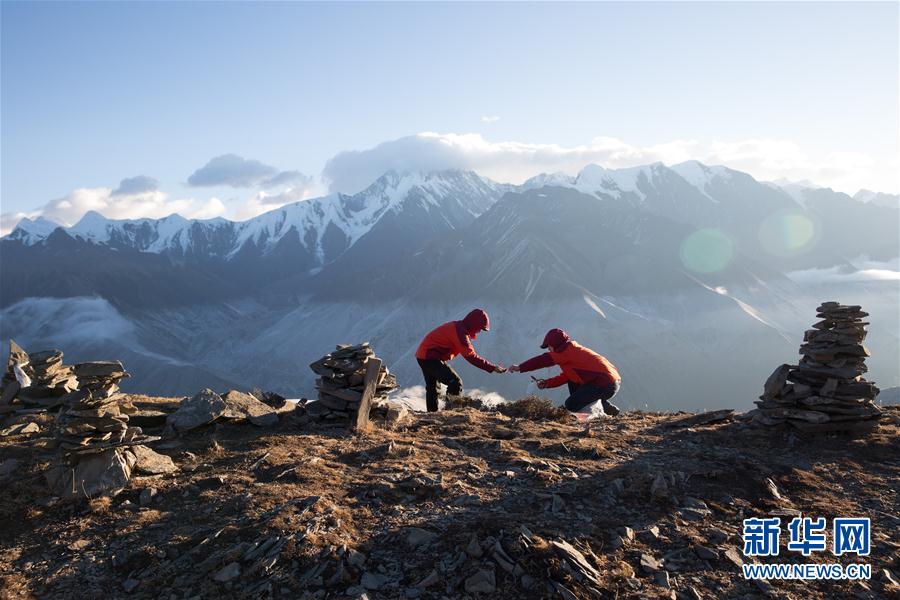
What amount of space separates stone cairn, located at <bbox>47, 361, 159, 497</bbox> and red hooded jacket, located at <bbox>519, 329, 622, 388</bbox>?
8614 mm

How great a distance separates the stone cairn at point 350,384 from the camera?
1131cm

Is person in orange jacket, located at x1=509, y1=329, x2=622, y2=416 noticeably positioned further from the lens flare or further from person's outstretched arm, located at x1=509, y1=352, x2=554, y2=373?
the lens flare

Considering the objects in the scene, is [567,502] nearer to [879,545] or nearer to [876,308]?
[879,545]

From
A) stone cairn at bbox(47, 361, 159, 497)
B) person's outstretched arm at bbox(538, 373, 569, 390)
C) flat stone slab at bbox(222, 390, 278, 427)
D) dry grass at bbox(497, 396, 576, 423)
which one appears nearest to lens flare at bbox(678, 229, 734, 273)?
person's outstretched arm at bbox(538, 373, 569, 390)

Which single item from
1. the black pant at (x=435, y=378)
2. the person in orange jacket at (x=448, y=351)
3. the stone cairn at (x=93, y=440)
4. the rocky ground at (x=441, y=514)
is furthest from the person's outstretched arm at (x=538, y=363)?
the stone cairn at (x=93, y=440)

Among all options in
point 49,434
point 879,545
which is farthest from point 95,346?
point 879,545

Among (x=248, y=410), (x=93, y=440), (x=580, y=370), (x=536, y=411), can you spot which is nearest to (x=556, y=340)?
(x=580, y=370)

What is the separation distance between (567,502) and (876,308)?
217533 millimetres

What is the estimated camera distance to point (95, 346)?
16450 centimetres

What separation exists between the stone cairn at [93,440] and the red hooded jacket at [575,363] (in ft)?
28.3

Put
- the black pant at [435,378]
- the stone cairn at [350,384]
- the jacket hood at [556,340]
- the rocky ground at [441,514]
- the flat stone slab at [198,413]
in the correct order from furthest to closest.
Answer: the black pant at [435,378], the jacket hood at [556,340], the stone cairn at [350,384], the flat stone slab at [198,413], the rocky ground at [441,514]

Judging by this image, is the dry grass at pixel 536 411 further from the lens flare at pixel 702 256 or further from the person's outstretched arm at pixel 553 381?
the lens flare at pixel 702 256

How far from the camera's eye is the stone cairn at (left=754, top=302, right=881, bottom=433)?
10.3 metres

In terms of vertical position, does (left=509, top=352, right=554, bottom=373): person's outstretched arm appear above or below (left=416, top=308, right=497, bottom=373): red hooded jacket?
below
